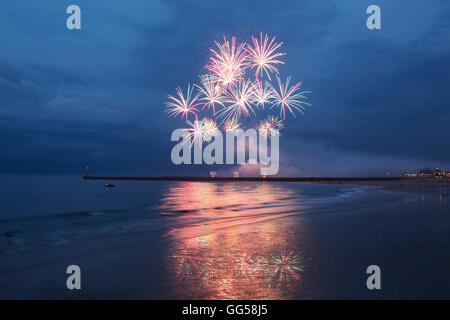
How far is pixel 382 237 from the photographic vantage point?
44.3ft

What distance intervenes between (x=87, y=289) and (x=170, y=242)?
606 cm

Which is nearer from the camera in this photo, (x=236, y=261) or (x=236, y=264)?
(x=236, y=264)

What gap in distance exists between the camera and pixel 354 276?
27.3 feet

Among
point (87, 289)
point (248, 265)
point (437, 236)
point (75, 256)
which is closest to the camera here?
point (87, 289)

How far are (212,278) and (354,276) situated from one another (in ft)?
13.0

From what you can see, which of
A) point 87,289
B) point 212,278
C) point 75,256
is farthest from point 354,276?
point 75,256

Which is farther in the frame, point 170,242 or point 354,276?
point 170,242
